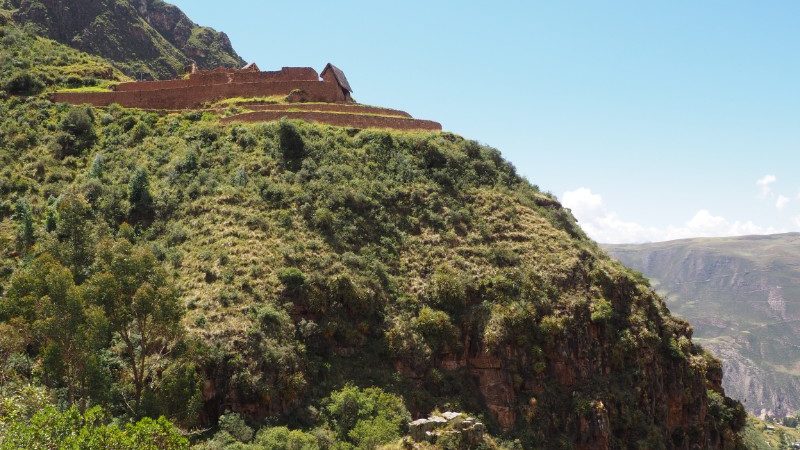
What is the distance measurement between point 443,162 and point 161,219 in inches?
777

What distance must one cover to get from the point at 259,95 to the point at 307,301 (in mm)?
24819

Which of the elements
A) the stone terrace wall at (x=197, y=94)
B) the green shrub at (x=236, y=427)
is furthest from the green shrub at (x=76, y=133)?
the green shrub at (x=236, y=427)

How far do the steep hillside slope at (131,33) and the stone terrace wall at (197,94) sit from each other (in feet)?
141

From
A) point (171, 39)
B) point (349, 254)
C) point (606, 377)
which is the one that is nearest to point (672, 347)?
point (606, 377)

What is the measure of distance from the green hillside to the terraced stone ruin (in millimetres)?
2308

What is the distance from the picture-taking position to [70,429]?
70.8 feet

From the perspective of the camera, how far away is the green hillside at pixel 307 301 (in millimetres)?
28859

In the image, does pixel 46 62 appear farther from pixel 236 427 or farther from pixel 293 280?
pixel 236 427

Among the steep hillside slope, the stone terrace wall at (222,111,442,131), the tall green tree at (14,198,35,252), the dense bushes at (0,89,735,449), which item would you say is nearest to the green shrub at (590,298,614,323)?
the dense bushes at (0,89,735,449)

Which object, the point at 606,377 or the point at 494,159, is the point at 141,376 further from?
the point at 494,159

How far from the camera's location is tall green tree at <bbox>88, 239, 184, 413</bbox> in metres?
28.9

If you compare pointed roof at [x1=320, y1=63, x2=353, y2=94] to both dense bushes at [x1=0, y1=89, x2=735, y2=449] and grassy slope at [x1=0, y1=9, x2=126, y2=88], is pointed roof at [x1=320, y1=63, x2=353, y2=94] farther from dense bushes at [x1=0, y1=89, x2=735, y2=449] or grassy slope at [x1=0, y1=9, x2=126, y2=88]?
grassy slope at [x1=0, y1=9, x2=126, y2=88]

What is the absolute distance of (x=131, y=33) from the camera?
346 feet

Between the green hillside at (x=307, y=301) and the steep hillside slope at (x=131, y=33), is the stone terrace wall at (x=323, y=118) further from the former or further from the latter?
the steep hillside slope at (x=131, y=33)
